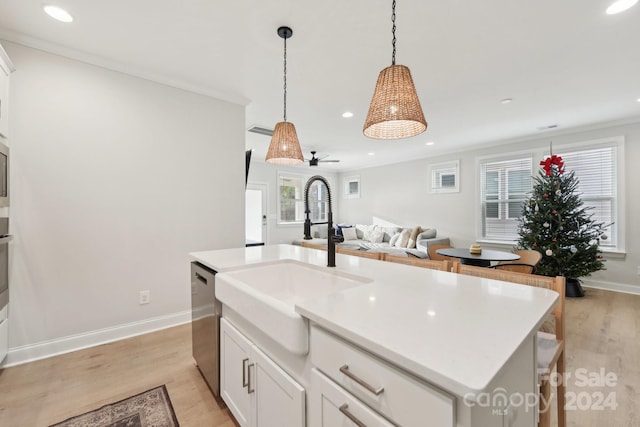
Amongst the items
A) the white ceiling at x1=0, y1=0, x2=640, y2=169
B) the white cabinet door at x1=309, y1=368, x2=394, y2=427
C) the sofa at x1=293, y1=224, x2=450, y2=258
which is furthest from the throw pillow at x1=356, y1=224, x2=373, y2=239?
the white cabinet door at x1=309, y1=368, x2=394, y2=427

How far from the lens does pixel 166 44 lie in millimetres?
2244

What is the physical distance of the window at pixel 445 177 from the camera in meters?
5.77

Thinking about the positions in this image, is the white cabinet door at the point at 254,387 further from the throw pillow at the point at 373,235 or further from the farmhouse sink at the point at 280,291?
the throw pillow at the point at 373,235

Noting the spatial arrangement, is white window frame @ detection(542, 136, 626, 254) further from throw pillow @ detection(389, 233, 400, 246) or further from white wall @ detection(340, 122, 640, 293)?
throw pillow @ detection(389, 233, 400, 246)

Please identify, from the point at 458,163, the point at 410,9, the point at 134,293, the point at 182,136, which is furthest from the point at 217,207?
the point at 458,163

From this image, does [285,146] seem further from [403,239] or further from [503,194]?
[503,194]

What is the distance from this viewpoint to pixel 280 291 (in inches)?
69.9

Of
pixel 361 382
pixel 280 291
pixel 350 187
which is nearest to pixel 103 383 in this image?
pixel 280 291

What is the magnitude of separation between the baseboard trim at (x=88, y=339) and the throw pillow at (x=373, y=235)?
4.59 metres

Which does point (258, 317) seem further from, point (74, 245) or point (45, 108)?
point (45, 108)

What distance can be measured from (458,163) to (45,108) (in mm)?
6244

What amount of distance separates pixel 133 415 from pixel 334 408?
60.8 inches

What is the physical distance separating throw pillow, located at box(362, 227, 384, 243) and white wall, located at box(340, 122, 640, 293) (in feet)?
1.94

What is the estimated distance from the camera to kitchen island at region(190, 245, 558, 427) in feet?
1.85
